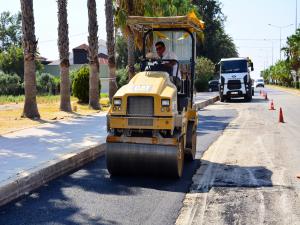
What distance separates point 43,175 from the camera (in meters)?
8.24

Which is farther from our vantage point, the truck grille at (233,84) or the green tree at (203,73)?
the green tree at (203,73)

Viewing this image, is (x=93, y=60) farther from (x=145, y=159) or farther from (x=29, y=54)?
(x=145, y=159)

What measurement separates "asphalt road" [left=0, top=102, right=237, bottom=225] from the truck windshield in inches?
1025

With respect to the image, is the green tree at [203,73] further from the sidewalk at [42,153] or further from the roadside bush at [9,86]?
the sidewalk at [42,153]

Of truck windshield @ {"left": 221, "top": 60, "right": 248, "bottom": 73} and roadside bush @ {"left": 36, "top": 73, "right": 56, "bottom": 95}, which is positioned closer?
truck windshield @ {"left": 221, "top": 60, "right": 248, "bottom": 73}

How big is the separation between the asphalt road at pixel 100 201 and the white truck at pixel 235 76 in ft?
85.4

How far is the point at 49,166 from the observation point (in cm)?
854

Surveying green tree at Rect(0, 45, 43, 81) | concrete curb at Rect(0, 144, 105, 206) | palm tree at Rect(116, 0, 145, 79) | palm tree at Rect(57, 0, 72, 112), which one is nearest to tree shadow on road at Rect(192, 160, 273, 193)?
concrete curb at Rect(0, 144, 105, 206)

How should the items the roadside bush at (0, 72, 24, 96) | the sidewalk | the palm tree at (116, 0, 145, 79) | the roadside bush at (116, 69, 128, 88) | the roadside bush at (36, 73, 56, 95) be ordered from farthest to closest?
the roadside bush at (36, 73, 56, 95) < the roadside bush at (116, 69, 128, 88) < the roadside bush at (0, 72, 24, 96) < the palm tree at (116, 0, 145, 79) < the sidewalk

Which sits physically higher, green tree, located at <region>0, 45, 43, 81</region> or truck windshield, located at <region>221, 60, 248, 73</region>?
green tree, located at <region>0, 45, 43, 81</region>

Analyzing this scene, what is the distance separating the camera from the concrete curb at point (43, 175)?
7.15 meters

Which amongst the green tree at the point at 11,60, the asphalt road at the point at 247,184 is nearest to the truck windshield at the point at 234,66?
the asphalt road at the point at 247,184

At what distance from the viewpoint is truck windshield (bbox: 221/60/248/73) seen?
34469mm

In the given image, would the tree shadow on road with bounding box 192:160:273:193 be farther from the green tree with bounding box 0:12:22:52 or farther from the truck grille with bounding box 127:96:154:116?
the green tree with bounding box 0:12:22:52
